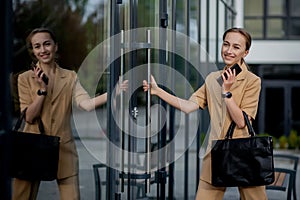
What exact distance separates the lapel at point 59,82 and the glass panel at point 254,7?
1351 centimetres

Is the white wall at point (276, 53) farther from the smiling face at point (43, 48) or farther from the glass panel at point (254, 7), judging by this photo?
the smiling face at point (43, 48)

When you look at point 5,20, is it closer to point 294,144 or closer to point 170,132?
point 170,132

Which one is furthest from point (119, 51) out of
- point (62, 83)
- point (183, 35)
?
point (183, 35)

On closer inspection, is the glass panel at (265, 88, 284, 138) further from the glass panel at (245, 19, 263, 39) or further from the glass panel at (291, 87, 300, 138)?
the glass panel at (245, 19, 263, 39)

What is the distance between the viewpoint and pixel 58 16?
4.36 metres

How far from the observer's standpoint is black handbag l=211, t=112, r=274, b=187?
11.7 feet

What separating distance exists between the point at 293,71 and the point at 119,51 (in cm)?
1328

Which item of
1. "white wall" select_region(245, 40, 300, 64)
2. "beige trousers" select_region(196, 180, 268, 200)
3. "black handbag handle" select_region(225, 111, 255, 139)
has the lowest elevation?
"beige trousers" select_region(196, 180, 268, 200)

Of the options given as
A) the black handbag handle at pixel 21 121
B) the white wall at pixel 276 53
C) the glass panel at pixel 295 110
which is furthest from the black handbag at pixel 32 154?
the glass panel at pixel 295 110

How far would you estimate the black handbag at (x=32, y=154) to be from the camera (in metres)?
3.13

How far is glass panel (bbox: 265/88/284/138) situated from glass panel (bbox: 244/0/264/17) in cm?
229

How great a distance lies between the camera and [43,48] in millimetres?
3219

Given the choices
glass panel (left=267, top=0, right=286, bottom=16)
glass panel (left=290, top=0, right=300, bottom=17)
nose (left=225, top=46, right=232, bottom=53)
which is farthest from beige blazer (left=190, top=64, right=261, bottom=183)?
glass panel (left=290, top=0, right=300, bottom=17)

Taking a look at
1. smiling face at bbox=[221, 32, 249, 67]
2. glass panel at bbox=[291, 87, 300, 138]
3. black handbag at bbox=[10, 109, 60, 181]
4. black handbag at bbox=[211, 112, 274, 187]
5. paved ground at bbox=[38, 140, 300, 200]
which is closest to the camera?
black handbag at bbox=[10, 109, 60, 181]
